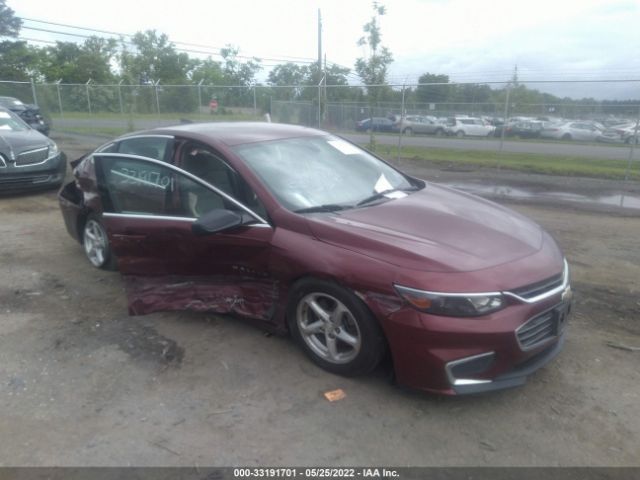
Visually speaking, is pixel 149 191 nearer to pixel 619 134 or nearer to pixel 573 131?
pixel 619 134

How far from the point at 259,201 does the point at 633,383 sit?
9.02ft

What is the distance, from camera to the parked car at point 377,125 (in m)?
17.2

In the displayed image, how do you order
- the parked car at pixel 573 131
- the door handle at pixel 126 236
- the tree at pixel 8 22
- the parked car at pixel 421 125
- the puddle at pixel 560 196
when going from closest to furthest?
the door handle at pixel 126 236 < the puddle at pixel 560 196 < the parked car at pixel 573 131 < the parked car at pixel 421 125 < the tree at pixel 8 22

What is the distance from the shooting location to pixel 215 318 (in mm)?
4484

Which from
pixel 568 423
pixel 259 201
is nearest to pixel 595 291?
pixel 568 423

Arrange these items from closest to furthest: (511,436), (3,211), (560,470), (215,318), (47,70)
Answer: (560,470)
(511,436)
(215,318)
(3,211)
(47,70)

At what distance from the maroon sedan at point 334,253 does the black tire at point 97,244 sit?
2.59ft

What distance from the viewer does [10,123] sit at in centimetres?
1023

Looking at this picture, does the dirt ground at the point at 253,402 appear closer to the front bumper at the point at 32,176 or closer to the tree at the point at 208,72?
the front bumper at the point at 32,176

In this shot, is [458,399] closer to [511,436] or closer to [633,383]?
[511,436]

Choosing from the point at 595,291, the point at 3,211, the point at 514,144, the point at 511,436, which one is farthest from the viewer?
the point at 514,144

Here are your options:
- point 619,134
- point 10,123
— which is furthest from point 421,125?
point 10,123

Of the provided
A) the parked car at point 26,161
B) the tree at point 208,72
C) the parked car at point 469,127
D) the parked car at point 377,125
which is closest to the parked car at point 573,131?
the parked car at point 469,127

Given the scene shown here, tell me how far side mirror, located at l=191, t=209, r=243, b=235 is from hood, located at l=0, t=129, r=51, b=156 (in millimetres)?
6999
